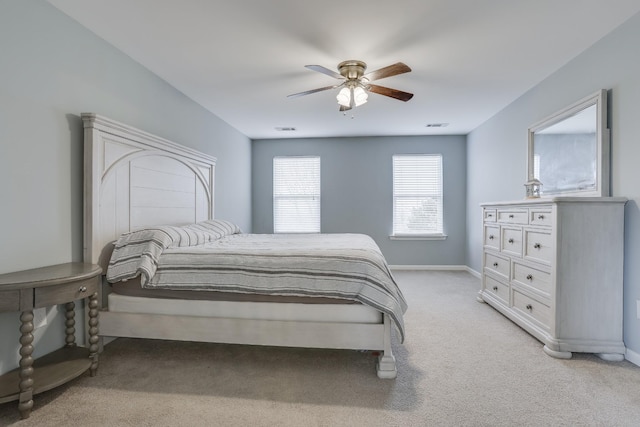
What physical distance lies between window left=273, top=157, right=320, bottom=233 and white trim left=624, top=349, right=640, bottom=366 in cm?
423

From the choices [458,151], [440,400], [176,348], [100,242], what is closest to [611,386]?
[440,400]

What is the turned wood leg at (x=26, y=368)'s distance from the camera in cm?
160

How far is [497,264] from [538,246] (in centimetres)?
79

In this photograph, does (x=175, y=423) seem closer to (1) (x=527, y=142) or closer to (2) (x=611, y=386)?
(2) (x=611, y=386)

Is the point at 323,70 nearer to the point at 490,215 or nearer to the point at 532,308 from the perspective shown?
the point at 490,215

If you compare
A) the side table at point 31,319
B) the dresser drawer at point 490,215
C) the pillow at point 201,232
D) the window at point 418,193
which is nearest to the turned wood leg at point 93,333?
the side table at point 31,319

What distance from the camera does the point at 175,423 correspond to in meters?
1.60

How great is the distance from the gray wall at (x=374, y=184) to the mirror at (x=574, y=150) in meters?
2.18

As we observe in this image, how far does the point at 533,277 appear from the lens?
2.66 metres

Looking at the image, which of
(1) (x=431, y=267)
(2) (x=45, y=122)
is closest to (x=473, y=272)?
(1) (x=431, y=267)

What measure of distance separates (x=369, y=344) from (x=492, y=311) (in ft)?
6.57

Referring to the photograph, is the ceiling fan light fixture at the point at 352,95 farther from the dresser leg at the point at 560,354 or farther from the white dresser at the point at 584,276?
the dresser leg at the point at 560,354

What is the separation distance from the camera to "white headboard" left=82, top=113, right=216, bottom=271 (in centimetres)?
225

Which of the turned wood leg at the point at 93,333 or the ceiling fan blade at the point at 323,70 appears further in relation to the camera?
the ceiling fan blade at the point at 323,70
